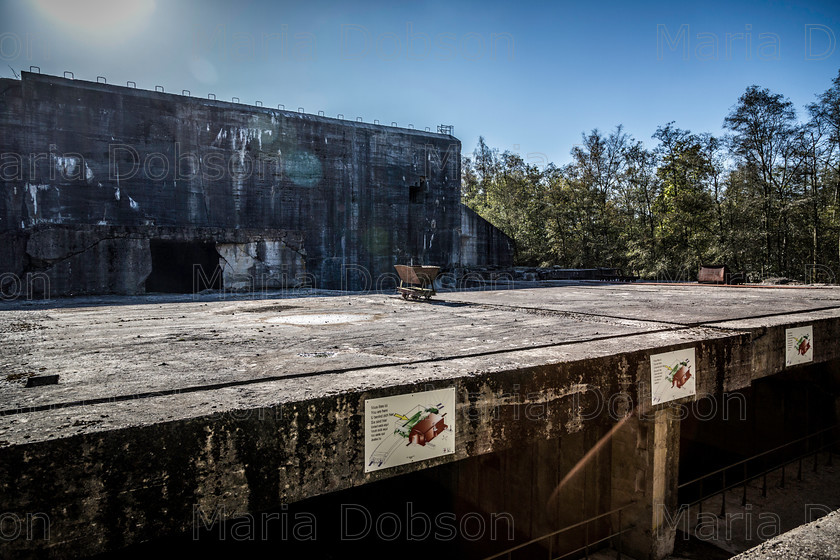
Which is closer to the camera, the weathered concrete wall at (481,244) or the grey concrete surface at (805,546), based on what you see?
the grey concrete surface at (805,546)

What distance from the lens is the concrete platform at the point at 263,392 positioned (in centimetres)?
178

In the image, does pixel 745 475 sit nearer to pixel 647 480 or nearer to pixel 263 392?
pixel 647 480

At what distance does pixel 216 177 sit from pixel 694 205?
71.9 ft

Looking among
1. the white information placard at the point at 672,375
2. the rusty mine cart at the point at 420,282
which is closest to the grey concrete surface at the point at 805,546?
the white information placard at the point at 672,375

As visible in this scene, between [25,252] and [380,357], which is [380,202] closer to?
[25,252]

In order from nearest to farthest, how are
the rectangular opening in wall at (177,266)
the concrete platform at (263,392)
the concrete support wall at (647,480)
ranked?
1. the concrete platform at (263,392)
2. the concrete support wall at (647,480)
3. the rectangular opening in wall at (177,266)

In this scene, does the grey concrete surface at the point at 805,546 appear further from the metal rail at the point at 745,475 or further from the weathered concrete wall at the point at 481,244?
the weathered concrete wall at the point at 481,244

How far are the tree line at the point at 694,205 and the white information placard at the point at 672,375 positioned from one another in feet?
57.0

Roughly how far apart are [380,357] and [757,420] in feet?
25.1

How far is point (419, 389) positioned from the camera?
8.16 ft

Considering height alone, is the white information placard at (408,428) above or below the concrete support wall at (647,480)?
above

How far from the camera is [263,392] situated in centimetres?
229

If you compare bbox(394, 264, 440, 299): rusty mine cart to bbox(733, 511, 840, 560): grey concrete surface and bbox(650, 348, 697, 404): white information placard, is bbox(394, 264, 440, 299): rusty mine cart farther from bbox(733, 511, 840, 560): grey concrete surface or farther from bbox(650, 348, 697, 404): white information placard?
bbox(733, 511, 840, 560): grey concrete surface

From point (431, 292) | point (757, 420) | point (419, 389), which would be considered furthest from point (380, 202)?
point (419, 389)
